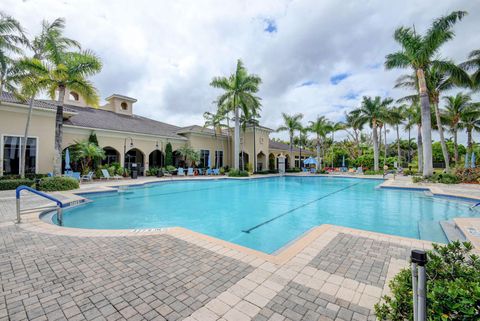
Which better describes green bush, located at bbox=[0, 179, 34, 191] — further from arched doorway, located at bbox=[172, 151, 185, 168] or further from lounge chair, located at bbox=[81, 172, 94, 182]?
arched doorway, located at bbox=[172, 151, 185, 168]

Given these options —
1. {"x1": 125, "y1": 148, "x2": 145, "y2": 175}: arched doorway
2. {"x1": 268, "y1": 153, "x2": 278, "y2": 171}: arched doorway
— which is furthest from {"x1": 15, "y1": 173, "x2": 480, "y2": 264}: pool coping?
{"x1": 268, "y1": 153, "x2": 278, "y2": 171}: arched doorway

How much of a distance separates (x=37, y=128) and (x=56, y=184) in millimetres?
6527

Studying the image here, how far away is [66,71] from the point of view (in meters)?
11.6

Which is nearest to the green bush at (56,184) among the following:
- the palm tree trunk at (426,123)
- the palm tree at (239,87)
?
the palm tree at (239,87)

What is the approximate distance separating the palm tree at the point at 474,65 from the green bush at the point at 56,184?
28634 mm

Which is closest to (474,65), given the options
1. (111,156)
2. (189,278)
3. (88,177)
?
(189,278)

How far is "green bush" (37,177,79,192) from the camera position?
11.9 meters

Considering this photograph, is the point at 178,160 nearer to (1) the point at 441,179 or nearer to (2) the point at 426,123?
(2) the point at 426,123

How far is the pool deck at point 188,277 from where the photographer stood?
2.54 metres

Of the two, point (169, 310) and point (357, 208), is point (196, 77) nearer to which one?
point (357, 208)

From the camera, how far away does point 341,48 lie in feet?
44.1

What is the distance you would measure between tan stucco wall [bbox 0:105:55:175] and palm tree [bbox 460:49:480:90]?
31486 millimetres

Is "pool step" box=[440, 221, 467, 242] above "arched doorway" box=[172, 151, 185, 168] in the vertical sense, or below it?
below

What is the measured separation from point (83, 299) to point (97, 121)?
21.8m
